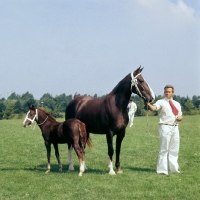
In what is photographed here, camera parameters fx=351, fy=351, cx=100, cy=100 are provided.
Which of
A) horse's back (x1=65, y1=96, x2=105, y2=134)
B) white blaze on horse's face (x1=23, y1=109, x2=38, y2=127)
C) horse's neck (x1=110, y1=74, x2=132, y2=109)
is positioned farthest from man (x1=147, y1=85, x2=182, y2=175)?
white blaze on horse's face (x1=23, y1=109, x2=38, y2=127)

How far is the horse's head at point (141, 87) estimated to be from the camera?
345 inches

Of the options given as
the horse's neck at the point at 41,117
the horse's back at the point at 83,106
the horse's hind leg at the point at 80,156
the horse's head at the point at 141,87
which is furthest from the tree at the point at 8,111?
the horse's head at the point at 141,87

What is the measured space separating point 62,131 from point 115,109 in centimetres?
159

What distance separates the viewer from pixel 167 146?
9203 mm

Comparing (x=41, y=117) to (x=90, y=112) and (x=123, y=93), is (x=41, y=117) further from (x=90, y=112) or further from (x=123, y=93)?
(x=123, y=93)

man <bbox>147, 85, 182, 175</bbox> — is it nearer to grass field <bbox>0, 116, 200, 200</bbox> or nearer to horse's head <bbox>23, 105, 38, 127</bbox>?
grass field <bbox>0, 116, 200, 200</bbox>

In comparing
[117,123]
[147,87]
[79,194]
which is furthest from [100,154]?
[79,194]

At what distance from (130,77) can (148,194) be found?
3145mm

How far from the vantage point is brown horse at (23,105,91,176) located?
9.28 metres

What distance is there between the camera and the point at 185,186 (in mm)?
7746

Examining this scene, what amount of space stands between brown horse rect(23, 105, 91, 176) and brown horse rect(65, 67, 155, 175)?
51cm

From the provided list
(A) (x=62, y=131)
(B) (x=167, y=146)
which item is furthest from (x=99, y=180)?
Result: (B) (x=167, y=146)

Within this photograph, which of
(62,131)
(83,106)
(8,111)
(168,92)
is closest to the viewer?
(168,92)

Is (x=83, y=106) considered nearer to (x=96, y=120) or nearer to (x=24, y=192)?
(x=96, y=120)
